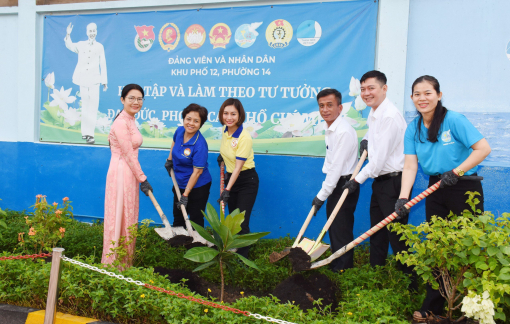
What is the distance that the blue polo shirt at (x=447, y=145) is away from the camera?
2840mm

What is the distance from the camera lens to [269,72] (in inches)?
195

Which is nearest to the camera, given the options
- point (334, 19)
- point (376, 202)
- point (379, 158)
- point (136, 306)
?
point (136, 306)

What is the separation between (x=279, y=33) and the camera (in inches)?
192

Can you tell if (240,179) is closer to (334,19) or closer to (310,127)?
(310,127)

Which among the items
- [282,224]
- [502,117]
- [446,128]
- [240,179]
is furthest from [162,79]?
[502,117]

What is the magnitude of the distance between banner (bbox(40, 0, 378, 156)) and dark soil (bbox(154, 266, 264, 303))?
6.51ft

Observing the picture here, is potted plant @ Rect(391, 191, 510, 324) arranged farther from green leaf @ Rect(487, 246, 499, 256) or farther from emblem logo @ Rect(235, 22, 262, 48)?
emblem logo @ Rect(235, 22, 262, 48)

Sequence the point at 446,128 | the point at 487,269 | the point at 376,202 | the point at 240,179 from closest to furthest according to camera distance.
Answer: the point at 487,269 → the point at 446,128 → the point at 376,202 → the point at 240,179

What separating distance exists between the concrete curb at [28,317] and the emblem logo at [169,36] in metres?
3.63

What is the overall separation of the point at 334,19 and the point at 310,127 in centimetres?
133

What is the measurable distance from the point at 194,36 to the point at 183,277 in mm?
3246

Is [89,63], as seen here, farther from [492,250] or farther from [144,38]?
[492,250]

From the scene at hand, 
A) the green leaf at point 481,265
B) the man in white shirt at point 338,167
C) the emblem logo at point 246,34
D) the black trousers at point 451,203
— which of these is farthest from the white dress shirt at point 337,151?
the emblem logo at point 246,34

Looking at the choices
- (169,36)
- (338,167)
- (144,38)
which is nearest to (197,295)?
(338,167)
